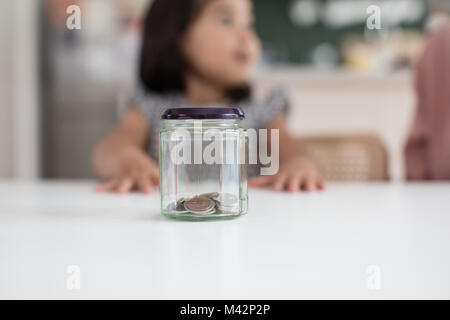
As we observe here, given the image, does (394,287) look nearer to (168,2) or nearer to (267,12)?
(168,2)

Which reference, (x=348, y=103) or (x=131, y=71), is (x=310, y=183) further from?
(x=131, y=71)

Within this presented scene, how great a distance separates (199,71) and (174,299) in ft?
3.12

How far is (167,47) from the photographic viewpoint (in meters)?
1.15

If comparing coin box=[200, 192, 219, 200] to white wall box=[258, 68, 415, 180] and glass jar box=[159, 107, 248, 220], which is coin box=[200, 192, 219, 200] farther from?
white wall box=[258, 68, 415, 180]

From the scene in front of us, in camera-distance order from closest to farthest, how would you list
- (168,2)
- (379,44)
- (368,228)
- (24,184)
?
1. (368,228)
2. (24,184)
3. (168,2)
4. (379,44)

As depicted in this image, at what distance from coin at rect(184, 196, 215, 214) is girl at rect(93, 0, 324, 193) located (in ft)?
1.31

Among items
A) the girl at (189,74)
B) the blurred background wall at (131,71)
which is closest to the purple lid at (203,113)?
the girl at (189,74)

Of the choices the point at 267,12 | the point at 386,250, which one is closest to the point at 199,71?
the point at 386,250

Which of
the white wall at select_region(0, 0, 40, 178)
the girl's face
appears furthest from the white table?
the white wall at select_region(0, 0, 40, 178)

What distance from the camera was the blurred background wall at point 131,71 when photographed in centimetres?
267

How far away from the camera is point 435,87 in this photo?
0.97 meters

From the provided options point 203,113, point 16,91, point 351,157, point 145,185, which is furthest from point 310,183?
point 16,91

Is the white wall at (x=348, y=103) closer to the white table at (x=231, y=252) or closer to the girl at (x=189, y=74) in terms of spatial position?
the girl at (x=189, y=74)

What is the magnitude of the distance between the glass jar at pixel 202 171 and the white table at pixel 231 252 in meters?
0.02
